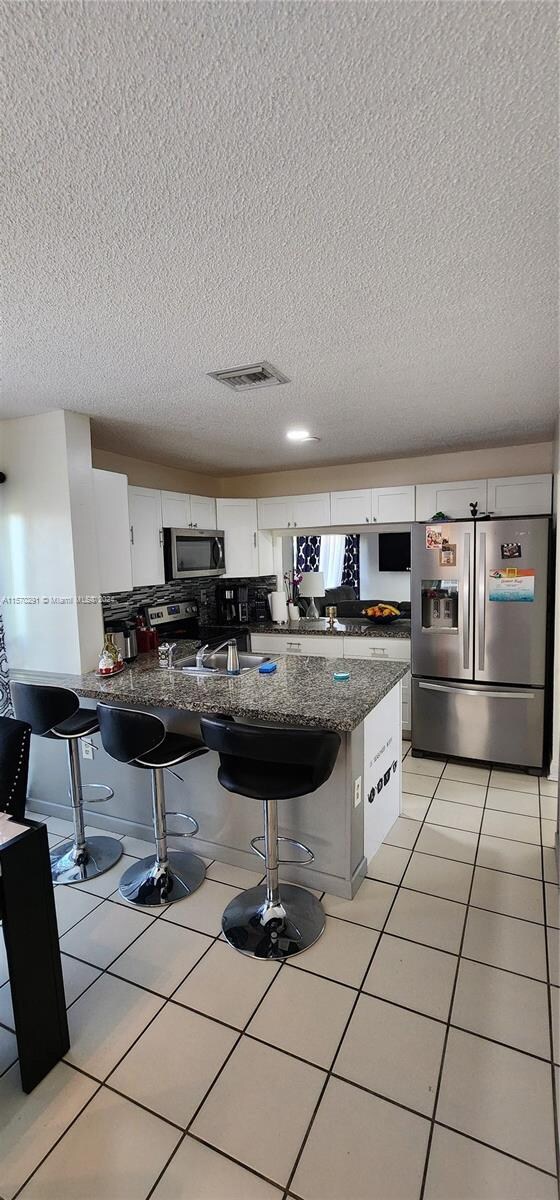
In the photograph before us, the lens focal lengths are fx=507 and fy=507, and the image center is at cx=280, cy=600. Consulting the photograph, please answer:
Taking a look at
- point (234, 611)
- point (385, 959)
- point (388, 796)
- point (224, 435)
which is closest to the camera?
point (385, 959)

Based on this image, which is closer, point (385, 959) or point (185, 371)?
point (385, 959)

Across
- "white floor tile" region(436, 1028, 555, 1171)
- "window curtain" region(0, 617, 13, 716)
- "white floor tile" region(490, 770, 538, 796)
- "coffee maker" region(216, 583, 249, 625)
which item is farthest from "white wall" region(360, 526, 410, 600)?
"white floor tile" region(436, 1028, 555, 1171)

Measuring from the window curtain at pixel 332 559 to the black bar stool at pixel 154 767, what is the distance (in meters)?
3.55

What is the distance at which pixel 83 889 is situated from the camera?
243cm

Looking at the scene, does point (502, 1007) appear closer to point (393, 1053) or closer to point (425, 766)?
point (393, 1053)

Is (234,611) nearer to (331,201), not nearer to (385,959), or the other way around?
(385,959)

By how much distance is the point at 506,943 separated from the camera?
6.66 feet

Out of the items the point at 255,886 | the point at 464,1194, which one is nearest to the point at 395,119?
the point at 464,1194

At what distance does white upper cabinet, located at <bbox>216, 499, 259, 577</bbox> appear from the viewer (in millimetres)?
4746

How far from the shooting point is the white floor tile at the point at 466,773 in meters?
3.46

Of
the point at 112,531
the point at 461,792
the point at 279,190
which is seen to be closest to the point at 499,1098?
the point at 461,792

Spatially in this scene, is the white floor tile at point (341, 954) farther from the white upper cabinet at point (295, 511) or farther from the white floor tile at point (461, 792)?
the white upper cabinet at point (295, 511)

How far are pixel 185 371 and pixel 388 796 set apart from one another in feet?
7.88

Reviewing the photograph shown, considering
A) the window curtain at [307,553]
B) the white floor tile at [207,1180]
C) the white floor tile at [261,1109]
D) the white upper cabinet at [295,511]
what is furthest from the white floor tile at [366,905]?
the window curtain at [307,553]
